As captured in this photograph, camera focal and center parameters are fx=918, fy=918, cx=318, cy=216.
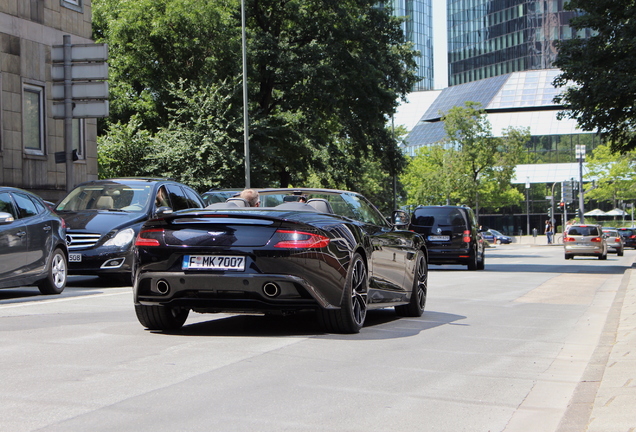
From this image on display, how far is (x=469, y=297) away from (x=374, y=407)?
9.68m

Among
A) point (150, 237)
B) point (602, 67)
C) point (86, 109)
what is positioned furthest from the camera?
point (602, 67)

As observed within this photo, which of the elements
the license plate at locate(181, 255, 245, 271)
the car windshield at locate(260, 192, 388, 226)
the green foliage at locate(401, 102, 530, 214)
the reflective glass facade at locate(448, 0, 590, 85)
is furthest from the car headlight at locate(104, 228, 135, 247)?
the reflective glass facade at locate(448, 0, 590, 85)

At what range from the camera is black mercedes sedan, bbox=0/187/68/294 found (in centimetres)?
1157

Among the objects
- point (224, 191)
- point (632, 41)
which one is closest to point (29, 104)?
point (224, 191)

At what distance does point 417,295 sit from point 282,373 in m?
4.52

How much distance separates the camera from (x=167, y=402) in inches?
199

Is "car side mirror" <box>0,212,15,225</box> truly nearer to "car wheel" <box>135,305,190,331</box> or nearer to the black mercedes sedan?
the black mercedes sedan

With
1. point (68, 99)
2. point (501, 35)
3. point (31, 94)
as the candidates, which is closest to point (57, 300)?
point (68, 99)

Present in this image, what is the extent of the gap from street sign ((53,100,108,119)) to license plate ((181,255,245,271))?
13.4m

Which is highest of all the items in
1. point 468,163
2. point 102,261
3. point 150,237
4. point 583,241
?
point 468,163

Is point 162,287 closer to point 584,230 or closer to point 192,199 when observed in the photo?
point 192,199

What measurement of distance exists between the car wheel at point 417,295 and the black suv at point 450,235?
1488 cm

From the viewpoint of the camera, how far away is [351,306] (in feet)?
26.2

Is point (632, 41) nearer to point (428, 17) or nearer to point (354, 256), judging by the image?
point (354, 256)
